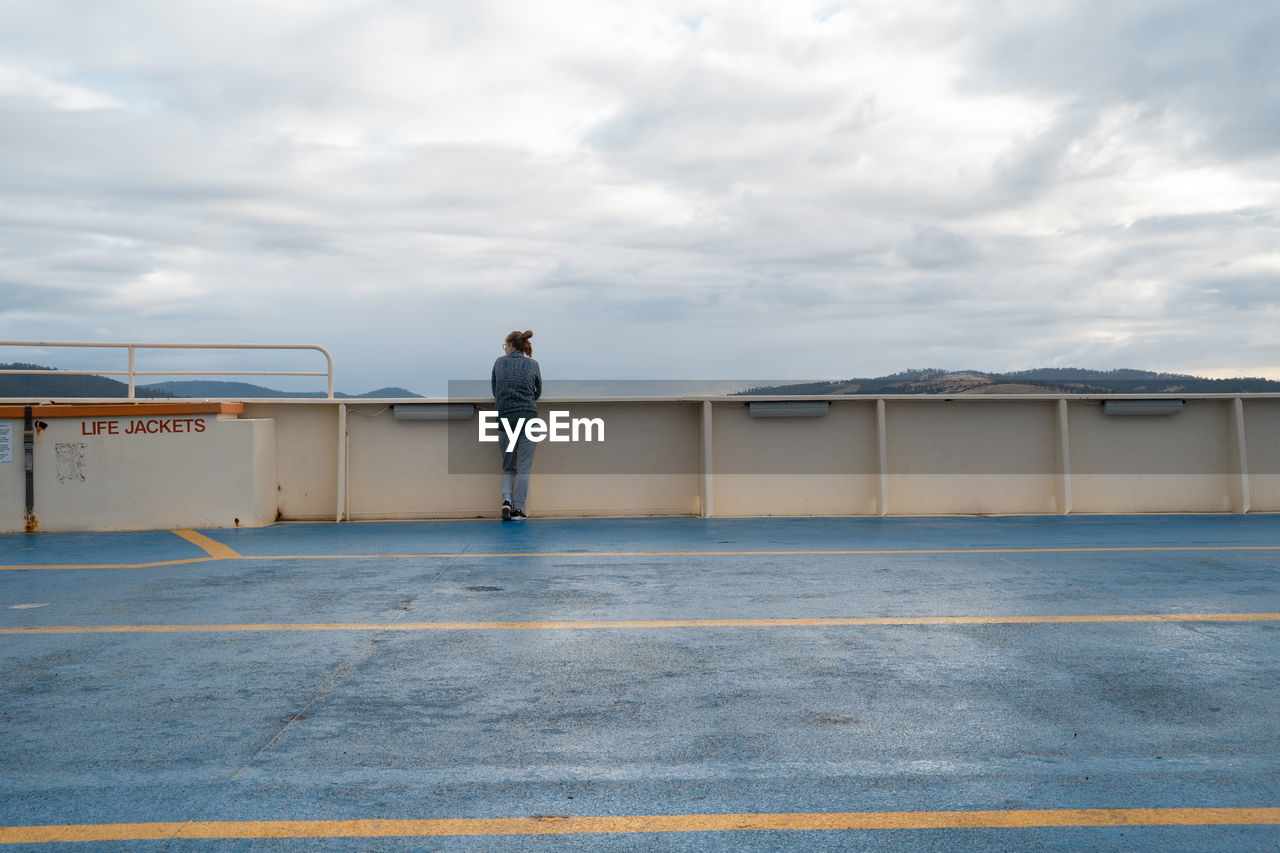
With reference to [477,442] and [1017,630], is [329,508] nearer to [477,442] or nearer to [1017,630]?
[477,442]

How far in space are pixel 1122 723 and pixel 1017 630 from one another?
1404mm

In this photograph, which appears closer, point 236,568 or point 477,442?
point 236,568

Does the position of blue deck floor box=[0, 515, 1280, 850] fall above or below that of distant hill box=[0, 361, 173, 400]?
below

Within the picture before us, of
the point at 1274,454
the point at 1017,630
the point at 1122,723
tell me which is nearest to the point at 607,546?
the point at 1017,630

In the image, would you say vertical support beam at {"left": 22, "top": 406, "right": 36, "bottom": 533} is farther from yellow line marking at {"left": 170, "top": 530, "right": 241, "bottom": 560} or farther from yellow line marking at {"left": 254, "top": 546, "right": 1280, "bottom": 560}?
yellow line marking at {"left": 254, "top": 546, "right": 1280, "bottom": 560}

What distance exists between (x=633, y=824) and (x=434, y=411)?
8341mm

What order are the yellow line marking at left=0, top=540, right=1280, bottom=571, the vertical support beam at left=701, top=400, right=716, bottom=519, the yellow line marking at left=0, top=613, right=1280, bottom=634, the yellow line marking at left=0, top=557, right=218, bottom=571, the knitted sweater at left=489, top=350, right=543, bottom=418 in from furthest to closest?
the vertical support beam at left=701, top=400, right=716, bottom=519, the knitted sweater at left=489, top=350, right=543, bottom=418, the yellow line marking at left=0, top=540, right=1280, bottom=571, the yellow line marking at left=0, top=557, right=218, bottom=571, the yellow line marking at left=0, top=613, right=1280, bottom=634

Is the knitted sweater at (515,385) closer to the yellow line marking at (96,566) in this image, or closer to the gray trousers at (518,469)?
the gray trousers at (518,469)

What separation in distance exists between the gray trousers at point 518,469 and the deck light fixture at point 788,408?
8.32 feet

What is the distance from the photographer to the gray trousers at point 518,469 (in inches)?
391

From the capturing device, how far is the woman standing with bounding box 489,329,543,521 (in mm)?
9844

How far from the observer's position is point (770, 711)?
132 inches

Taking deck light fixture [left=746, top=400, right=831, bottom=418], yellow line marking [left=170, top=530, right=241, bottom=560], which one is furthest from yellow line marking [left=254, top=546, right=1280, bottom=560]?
deck light fixture [left=746, top=400, right=831, bottom=418]

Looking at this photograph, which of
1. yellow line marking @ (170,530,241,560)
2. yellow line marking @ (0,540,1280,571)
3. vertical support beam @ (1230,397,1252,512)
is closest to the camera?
yellow line marking @ (0,540,1280,571)
